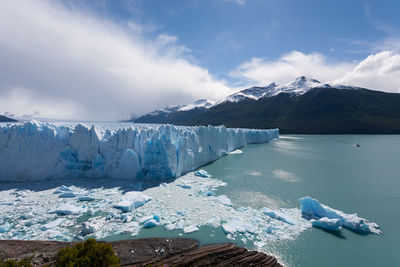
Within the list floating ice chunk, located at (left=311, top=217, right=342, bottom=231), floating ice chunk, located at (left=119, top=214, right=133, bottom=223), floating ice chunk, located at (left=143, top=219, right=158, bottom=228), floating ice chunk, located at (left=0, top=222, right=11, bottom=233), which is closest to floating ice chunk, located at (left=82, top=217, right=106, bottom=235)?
floating ice chunk, located at (left=119, top=214, right=133, bottom=223)

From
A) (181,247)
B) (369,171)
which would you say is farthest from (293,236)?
(369,171)

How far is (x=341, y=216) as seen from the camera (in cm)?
727

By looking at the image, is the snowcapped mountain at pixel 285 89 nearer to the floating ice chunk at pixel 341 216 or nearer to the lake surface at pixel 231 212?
the lake surface at pixel 231 212

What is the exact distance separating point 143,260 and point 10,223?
223 inches

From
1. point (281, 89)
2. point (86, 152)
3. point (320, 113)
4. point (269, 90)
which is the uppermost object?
point (269, 90)

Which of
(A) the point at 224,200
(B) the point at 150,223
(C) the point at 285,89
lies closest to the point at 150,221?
(B) the point at 150,223

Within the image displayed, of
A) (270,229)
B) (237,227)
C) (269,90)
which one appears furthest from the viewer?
(269,90)

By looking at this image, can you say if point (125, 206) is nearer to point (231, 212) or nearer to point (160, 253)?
point (160, 253)

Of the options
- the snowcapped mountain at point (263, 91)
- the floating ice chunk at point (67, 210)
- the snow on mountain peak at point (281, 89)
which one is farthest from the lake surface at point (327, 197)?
the snow on mountain peak at point (281, 89)

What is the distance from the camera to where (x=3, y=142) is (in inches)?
Answer: 449

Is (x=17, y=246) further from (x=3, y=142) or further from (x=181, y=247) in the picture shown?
(x=3, y=142)

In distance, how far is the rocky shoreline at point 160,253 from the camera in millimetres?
5016

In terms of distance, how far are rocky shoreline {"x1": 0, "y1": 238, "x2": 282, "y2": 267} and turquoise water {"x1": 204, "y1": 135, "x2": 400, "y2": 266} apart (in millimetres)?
1148

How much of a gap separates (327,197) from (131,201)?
10.1m
